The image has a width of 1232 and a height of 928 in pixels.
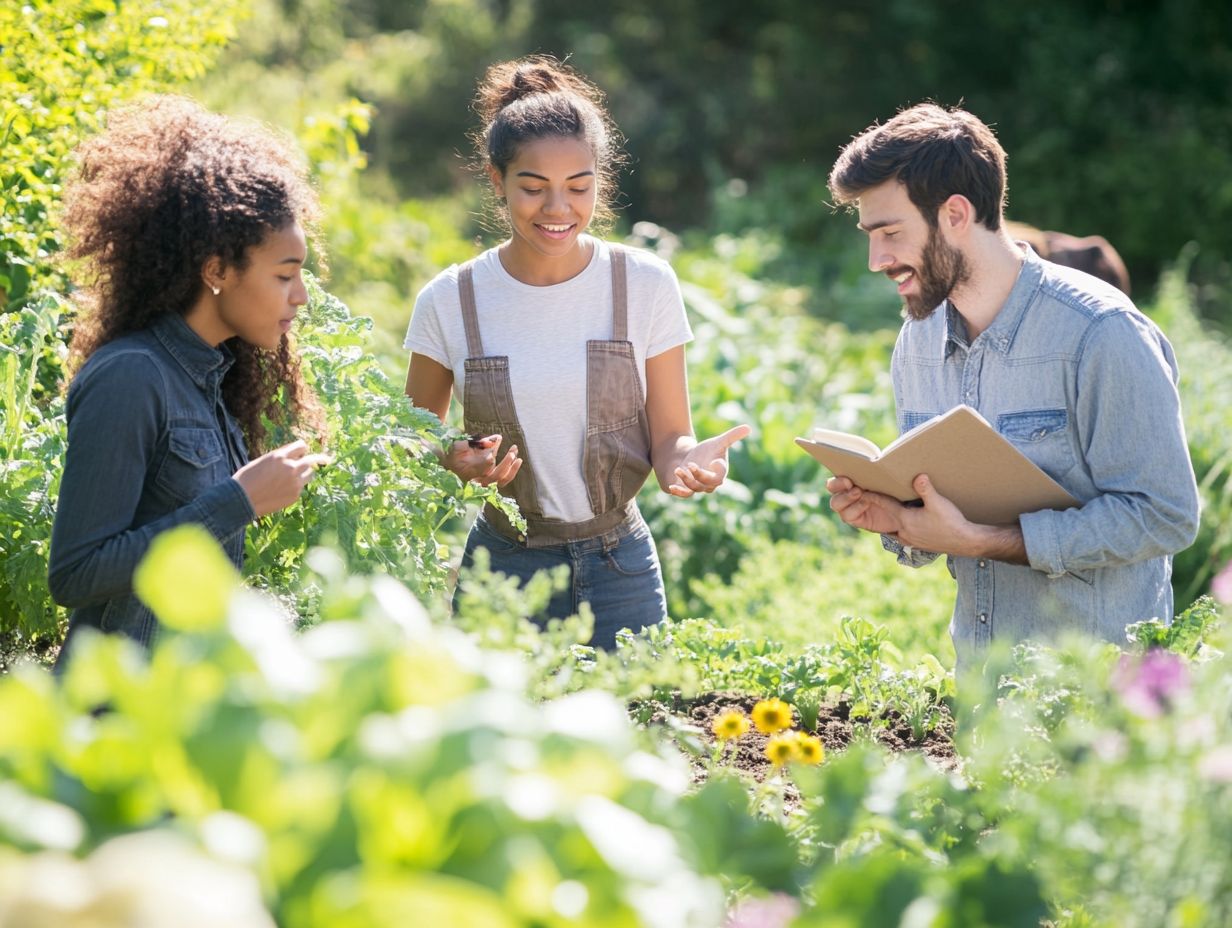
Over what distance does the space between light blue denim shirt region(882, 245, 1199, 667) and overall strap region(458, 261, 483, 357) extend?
0.95 m

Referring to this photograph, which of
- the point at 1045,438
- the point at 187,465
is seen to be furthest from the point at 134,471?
the point at 1045,438

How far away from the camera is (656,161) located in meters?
16.3

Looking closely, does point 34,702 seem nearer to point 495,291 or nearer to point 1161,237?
point 495,291

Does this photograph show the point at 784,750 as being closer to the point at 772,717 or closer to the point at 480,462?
the point at 772,717

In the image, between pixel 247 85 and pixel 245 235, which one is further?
pixel 247 85

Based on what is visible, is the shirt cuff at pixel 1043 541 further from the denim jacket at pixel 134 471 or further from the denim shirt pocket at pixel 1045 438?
the denim jacket at pixel 134 471

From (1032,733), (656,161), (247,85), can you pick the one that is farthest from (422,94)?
(1032,733)

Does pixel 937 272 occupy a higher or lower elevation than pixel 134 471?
higher

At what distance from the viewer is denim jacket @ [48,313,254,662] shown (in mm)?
2080

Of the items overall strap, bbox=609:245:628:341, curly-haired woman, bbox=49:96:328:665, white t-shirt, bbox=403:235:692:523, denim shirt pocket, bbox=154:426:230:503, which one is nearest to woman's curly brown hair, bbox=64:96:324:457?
curly-haired woman, bbox=49:96:328:665

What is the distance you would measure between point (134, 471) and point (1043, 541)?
5.30 feet

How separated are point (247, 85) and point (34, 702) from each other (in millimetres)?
11164

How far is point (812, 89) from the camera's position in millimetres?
15680

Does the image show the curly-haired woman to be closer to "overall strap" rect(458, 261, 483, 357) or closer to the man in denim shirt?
"overall strap" rect(458, 261, 483, 357)
